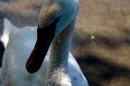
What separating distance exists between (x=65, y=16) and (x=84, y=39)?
1915 millimetres

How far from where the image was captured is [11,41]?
2.97 metres

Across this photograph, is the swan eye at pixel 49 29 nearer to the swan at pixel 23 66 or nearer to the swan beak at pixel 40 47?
the swan beak at pixel 40 47

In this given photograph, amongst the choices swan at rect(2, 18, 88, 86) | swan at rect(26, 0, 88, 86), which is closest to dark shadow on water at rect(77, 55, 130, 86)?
swan at rect(2, 18, 88, 86)

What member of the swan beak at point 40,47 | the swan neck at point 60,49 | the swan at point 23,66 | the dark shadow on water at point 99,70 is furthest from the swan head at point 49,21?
the dark shadow on water at point 99,70

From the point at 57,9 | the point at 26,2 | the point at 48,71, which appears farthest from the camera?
the point at 26,2

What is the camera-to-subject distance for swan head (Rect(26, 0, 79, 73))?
1907 mm

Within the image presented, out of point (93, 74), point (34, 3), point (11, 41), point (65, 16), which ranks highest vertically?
point (65, 16)

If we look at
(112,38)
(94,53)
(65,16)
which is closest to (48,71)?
(65,16)

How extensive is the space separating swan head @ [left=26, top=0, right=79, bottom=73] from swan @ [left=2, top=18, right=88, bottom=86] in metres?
0.47

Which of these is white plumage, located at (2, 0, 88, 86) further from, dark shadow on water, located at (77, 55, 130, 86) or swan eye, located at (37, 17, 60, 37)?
dark shadow on water, located at (77, 55, 130, 86)

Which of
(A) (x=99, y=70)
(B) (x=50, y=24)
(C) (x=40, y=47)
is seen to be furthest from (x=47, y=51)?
(A) (x=99, y=70)

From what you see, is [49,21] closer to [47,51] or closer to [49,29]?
[49,29]

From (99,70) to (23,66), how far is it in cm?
123

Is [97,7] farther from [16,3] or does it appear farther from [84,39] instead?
[16,3]
